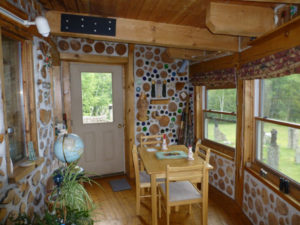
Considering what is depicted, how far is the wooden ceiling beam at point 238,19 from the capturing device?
6.36 feet

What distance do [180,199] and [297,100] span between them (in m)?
1.54

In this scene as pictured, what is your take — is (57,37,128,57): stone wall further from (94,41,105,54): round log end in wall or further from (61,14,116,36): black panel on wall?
(61,14,116,36): black panel on wall

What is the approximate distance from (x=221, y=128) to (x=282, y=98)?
1.28 m

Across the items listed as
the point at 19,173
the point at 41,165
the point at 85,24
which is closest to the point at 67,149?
the point at 41,165

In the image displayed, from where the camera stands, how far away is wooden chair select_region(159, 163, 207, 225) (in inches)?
81.8

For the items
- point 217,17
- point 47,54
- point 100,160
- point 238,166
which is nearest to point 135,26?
point 217,17

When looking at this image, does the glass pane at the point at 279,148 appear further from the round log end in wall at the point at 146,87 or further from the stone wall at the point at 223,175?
the round log end in wall at the point at 146,87

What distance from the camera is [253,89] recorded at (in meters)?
2.60

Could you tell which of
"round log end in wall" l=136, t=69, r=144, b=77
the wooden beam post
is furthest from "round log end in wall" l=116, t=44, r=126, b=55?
"round log end in wall" l=136, t=69, r=144, b=77

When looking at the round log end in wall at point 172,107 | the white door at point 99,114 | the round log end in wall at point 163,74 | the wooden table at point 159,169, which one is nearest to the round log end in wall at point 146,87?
the round log end in wall at point 163,74

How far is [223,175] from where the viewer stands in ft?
10.4

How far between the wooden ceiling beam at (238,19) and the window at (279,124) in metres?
0.60

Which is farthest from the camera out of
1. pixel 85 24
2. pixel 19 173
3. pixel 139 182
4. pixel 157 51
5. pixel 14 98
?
pixel 157 51

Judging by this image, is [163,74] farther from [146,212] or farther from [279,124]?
[146,212]
